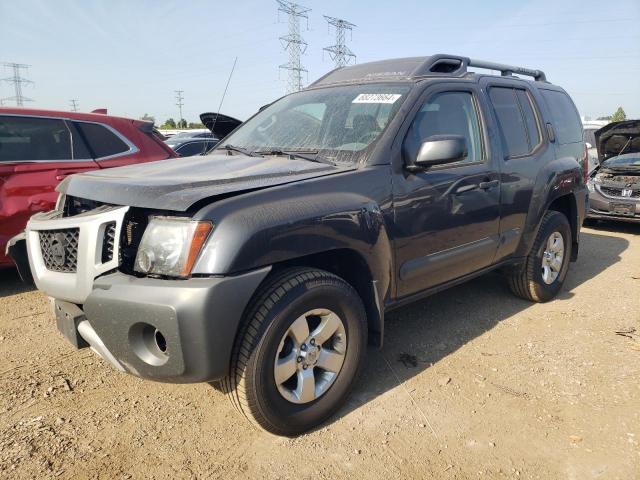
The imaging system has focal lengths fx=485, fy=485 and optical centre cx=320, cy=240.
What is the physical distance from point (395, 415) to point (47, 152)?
4.14m

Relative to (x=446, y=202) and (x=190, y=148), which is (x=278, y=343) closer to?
(x=446, y=202)

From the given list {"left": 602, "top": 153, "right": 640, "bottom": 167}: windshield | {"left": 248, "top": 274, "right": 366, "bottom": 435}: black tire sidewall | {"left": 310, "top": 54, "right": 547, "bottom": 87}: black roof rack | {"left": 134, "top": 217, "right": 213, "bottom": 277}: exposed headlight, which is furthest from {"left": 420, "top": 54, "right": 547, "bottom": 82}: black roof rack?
{"left": 602, "top": 153, "right": 640, "bottom": 167}: windshield

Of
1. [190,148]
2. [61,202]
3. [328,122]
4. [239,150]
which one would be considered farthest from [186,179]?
[190,148]

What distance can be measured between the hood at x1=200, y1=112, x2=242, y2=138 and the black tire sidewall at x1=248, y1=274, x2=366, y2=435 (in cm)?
249

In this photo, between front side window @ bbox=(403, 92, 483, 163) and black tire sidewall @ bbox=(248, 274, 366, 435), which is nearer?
black tire sidewall @ bbox=(248, 274, 366, 435)

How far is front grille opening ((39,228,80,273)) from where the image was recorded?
7.86 feet

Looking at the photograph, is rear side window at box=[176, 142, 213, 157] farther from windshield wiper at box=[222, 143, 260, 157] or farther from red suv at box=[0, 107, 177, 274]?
windshield wiper at box=[222, 143, 260, 157]

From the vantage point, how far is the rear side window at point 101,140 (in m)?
4.98

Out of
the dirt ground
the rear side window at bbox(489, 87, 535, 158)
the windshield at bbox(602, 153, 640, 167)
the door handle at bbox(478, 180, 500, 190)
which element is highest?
the rear side window at bbox(489, 87, 535, 158)

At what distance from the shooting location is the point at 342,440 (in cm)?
245

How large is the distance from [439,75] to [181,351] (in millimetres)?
2635

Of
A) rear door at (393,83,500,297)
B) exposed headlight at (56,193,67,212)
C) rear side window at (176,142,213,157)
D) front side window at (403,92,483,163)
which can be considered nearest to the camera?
exposed headlight at (56,193,67,212)

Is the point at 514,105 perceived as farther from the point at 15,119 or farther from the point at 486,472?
the point at 15,119

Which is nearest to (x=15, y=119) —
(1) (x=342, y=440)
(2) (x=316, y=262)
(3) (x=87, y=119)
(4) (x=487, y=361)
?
(3) (x=87, y=119)
